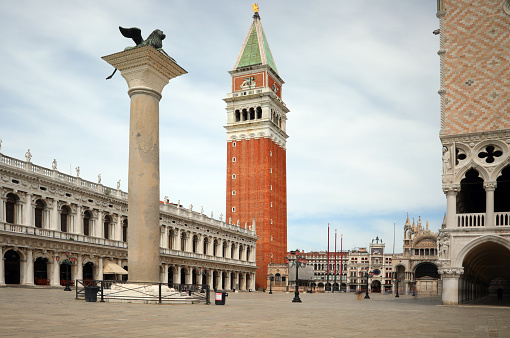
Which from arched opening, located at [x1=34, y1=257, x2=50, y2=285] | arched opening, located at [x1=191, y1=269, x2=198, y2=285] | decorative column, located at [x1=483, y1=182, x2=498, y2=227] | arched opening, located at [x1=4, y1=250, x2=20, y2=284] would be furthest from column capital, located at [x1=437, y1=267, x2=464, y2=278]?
arched opening, located at [x1=191, y1=269, x2=198, y2=285]

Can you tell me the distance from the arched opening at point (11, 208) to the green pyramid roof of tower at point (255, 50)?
64256 millimetres

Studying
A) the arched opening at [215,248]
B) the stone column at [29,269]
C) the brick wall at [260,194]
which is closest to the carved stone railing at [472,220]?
the stone column at [29,269]

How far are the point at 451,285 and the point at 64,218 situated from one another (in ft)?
116

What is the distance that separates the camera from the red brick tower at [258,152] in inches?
3775

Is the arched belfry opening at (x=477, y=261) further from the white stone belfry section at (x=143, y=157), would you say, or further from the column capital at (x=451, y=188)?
the white stone belfry section at (x=143, y=157)

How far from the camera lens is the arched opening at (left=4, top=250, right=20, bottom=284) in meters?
42.8

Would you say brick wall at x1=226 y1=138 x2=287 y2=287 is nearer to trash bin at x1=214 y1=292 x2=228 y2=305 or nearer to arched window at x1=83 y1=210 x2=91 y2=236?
arched window at x1=83 y1=210 x2=91 y2=236

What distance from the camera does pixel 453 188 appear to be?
108 ft

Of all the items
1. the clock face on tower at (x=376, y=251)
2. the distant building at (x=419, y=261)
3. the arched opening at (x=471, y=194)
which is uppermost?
the arched opening at (x=471, y=194)

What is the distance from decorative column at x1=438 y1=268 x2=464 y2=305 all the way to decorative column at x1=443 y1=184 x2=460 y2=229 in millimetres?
2740

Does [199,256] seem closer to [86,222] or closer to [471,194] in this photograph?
[86,222]

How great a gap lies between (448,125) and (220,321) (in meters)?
23.9

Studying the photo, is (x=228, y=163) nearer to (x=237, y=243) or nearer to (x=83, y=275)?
(x=237, y=243)

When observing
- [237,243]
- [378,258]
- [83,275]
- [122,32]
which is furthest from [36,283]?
[378,258]
